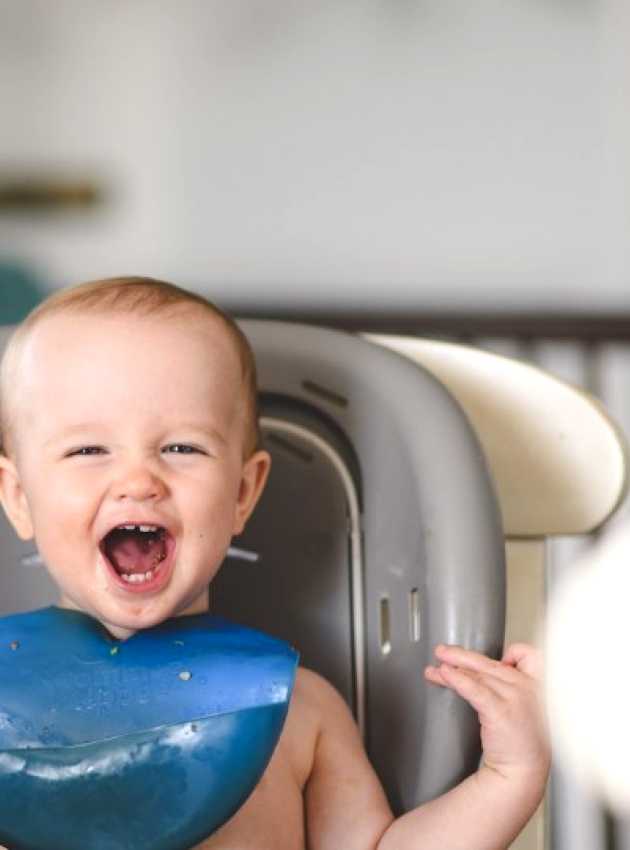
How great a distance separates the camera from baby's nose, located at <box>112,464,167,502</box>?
2.17 ft

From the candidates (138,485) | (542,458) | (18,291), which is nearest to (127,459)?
(138,485)

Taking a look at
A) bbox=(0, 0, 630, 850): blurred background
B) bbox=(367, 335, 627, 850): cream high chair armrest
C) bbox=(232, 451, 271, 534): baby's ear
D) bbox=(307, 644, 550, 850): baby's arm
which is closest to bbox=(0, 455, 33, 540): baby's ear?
bbox=(232, 451, 271, 534): baby's ear

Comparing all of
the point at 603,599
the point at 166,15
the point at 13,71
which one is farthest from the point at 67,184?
the point at 603,599

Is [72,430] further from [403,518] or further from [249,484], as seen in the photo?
[403,518]

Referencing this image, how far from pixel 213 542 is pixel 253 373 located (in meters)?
0.13

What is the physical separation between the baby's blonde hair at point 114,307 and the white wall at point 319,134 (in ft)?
3.05

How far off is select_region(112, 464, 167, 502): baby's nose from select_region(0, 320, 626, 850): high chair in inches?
7.2

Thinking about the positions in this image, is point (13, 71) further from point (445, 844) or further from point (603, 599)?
point (445, 844)

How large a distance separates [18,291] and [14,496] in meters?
0.98

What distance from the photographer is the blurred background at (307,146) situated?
167 centimetres

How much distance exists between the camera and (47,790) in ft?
1.98

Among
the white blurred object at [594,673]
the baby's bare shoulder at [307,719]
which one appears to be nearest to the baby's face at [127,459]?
the baby's bare shoulder at [307,719]

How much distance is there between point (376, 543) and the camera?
837mm

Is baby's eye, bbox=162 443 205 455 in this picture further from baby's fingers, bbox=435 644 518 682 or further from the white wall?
the white wall
